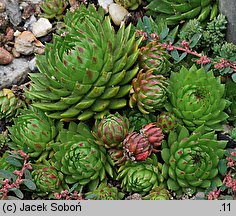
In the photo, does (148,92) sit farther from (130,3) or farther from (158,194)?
(130,3)

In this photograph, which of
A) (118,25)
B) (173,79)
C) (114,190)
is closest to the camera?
(114,190)

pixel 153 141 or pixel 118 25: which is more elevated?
pixel 118 25

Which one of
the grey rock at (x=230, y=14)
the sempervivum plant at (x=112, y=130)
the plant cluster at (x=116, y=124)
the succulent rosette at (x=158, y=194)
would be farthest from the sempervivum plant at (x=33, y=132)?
the grey rock at (x=230, y=14)

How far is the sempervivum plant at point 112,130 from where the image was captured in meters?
2.80

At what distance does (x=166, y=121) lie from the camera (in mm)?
2936

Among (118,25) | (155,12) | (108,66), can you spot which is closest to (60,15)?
(118,25)

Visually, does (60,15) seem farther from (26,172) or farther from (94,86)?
(26,172)

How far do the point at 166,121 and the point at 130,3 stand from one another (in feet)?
3.14

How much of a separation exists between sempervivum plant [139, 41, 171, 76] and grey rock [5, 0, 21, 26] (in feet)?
3.24

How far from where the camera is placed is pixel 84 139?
2.88m
